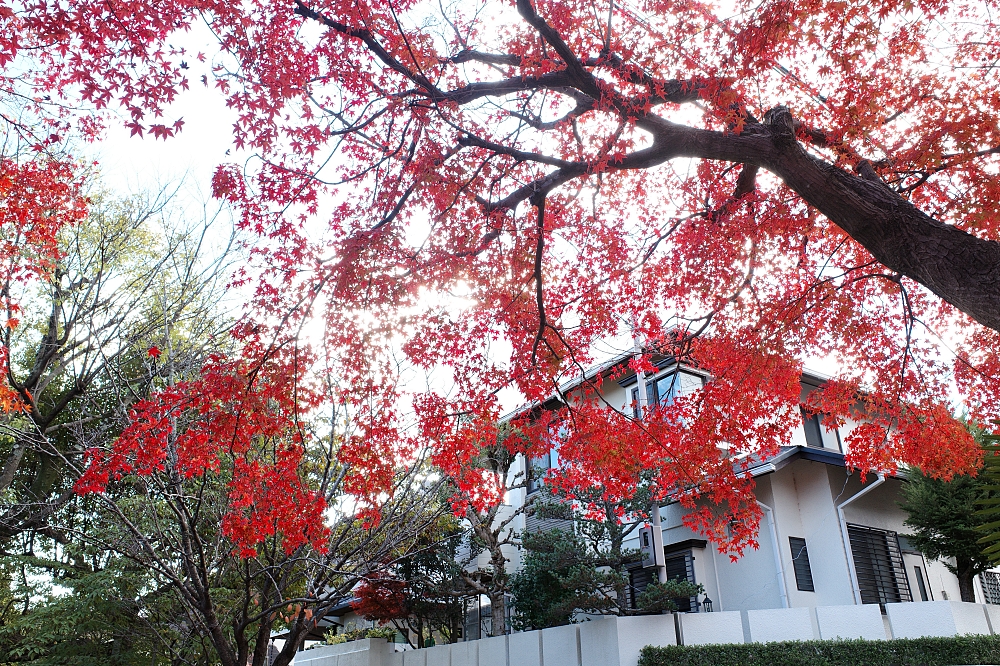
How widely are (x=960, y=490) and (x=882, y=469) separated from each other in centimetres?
232

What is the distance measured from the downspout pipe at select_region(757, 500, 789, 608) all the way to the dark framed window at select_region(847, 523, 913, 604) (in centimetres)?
165

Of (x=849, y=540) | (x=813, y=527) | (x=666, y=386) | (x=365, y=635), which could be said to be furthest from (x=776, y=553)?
(x=365, y=635)

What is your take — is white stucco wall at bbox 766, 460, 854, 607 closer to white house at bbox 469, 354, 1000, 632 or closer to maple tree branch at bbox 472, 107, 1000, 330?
white house at bbox 469, 354, 1000, 632

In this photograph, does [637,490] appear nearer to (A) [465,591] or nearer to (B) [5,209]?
(A) [465,591]

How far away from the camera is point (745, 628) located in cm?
1191

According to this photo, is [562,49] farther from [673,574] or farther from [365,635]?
[365,635]

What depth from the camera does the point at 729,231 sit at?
32.2 ft

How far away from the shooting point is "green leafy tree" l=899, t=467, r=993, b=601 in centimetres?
1240

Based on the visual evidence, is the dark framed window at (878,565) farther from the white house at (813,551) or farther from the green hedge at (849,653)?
the green hedge at (849,653)

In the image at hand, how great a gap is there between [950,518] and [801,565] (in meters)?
2.89

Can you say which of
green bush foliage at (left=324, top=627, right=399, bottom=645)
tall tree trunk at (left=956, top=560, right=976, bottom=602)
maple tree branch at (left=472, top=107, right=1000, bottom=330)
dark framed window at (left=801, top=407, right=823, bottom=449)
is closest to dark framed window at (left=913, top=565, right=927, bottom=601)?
tall tree trunk at (left=956, top=560, right=976, bottom=602)

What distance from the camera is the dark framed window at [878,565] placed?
45.2ft

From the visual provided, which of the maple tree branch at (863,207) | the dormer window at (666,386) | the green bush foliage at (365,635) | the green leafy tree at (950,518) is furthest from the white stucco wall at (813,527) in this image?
the green bush foliage at (365,635)

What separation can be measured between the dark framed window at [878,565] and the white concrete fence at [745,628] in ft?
7.55
